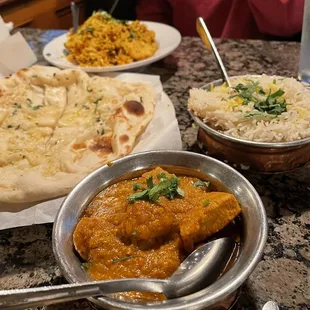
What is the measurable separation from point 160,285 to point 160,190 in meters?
0.24

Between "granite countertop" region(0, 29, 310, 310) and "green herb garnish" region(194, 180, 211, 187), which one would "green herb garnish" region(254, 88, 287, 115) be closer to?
"granite countertop" region(0, 29, 310, 310)

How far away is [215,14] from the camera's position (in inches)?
121

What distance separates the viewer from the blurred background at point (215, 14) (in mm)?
2559

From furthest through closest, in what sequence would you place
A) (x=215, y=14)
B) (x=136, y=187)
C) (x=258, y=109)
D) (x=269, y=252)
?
(x=215, y=14) → (x=258, y=109) → (x=269, y=252) → (x=136, y=187)

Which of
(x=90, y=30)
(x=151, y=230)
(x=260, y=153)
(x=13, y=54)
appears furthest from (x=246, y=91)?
(x=13, y=54)

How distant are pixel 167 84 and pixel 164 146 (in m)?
0.68

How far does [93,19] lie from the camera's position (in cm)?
237

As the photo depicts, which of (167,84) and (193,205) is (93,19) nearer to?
(167,84)

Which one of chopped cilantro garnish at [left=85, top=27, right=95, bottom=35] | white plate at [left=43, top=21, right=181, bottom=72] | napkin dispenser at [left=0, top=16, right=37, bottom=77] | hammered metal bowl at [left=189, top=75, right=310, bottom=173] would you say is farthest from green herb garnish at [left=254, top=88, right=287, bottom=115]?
napkin dispenser at [left=0, top=16, right=37, bottom=77]

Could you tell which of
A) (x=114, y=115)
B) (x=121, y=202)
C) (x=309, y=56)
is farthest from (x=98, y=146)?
(x=309, y=56)

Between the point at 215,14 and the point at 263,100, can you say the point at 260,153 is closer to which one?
the point at 263,100

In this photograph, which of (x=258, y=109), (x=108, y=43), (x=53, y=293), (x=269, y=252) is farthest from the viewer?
(x=108, y=43)

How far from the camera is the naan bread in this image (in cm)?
137

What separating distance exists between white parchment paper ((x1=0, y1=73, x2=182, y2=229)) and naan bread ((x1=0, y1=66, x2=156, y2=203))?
3 cm
